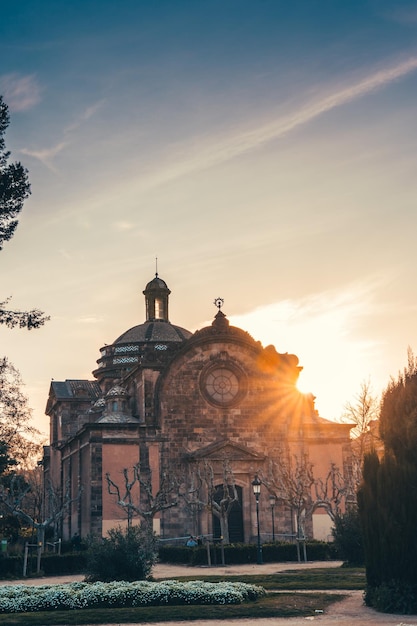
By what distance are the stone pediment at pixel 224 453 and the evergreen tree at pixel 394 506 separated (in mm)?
26272

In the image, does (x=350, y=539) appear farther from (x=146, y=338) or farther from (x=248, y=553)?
(x=146, y=338)

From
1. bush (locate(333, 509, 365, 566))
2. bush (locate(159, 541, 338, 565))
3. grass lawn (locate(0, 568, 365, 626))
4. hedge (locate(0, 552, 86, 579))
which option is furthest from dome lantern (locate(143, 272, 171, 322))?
grass lawn (locate(0, 568, 365, 626))

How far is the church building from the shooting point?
151 ft

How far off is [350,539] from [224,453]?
52.3 ft

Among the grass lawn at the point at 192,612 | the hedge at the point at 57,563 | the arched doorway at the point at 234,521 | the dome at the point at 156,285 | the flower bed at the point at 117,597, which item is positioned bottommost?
the grass lawn at the point at 192,612

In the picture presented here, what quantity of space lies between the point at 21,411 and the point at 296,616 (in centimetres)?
2262

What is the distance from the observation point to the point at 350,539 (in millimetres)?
32312

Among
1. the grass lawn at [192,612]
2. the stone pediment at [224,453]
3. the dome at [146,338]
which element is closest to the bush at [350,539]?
the grass lawn at [192,612]

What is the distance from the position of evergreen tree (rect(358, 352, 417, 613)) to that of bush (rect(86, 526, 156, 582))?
7987 millimetres

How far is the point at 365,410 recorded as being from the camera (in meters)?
59.9

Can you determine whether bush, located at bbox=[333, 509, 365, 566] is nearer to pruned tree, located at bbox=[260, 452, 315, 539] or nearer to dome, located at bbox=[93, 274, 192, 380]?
pruned tree, located at bbox=[260, 452, 315, 539]

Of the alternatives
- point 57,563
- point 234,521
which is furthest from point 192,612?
point 234,521

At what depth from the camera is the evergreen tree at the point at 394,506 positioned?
19719mm

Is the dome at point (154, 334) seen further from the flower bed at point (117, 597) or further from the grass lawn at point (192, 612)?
the flower bed at point (117, 597)
